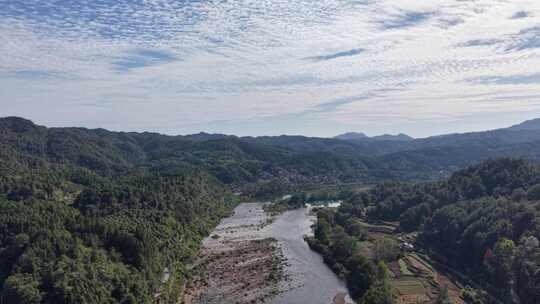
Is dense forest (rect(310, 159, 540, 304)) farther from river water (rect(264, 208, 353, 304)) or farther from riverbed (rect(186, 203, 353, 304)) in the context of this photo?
riverbed (rect(186, 203, 353, 304))

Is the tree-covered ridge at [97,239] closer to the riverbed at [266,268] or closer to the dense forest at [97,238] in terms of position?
the dense forest at [97,238]

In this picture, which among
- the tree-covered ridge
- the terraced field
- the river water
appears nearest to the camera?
the tree-covered ridge

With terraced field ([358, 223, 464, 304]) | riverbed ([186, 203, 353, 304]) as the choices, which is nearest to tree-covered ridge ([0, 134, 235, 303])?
riverbed ([186, 203, 353, 304])

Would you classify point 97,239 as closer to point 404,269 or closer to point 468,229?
point 404,269

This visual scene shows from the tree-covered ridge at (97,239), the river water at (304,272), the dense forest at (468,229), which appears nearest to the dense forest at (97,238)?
the tree-covered ridge at (97,239)

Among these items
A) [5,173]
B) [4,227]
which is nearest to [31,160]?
[5,173]

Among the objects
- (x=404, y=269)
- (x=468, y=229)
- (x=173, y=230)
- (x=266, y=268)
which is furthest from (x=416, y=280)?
(x=173, y=230)
